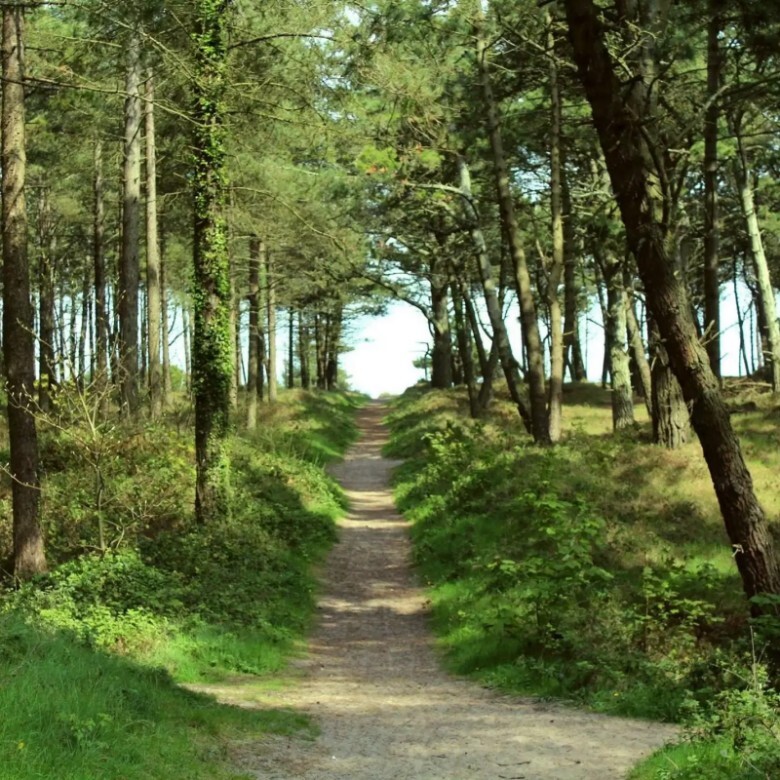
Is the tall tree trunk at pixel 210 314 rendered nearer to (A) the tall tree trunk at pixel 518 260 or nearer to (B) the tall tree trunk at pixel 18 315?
(B) the tall tree trunk at pixel 18 315

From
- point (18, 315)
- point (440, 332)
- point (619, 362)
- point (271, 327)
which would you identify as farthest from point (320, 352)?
point (18, 315)

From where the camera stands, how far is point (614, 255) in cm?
2239

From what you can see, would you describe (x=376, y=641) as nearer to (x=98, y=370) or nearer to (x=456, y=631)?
(x=456, y=631)

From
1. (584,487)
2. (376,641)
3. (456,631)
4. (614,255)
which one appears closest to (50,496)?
(376,641)

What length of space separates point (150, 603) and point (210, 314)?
16.1ft

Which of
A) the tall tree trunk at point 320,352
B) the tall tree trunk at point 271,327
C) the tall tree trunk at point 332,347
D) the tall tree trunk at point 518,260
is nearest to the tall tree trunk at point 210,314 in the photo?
the tall tree trunk at point 518,260

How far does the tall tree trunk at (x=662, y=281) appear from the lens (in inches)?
337

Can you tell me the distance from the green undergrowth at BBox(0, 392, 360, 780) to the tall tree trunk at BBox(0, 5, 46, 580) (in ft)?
1.97

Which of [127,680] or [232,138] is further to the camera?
[232,138]

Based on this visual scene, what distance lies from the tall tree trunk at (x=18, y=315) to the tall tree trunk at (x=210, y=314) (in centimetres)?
267

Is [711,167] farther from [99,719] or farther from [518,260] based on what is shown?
[99,719]

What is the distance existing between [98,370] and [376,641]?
5.06m

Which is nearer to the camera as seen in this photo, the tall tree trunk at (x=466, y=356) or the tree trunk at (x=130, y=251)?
the tree trunk at (x=130, y=251)

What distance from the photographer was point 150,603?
11.4m
